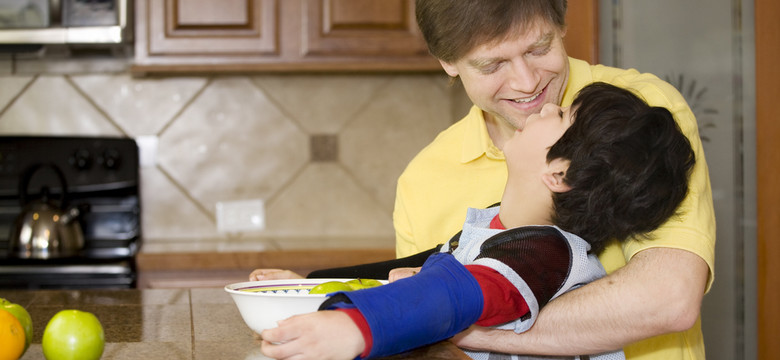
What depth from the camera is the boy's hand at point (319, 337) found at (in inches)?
29.1

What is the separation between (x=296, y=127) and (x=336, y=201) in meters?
0.32

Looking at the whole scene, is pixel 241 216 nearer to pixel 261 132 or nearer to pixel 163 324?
pixel 261 132

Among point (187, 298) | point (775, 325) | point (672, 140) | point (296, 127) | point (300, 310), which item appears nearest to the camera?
point (300, 310)

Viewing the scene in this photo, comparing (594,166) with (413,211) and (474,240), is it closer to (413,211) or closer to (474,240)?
(474,240)

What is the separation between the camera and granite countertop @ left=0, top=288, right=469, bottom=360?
89cm

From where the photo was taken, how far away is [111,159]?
8.89 ft

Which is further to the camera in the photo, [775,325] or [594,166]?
[775,325]

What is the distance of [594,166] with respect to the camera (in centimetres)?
99

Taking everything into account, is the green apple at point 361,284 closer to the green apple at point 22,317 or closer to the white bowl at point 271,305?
the white bowl at point 271,305

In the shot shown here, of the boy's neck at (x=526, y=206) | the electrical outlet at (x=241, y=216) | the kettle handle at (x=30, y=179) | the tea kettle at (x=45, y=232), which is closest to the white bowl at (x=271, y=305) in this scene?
the boy's neck at (x=526, y=206)

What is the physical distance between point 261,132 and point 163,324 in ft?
6.22

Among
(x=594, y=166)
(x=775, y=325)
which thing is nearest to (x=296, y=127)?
(x=775, y=325)

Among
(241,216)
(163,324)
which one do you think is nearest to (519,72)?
(163,324)

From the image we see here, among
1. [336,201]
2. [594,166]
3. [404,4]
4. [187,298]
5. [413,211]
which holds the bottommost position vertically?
[336,201]
